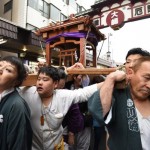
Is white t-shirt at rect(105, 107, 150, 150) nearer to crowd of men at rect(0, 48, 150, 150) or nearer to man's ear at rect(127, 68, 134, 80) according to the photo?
crowd of men at rect(0, 48, 150, 150)

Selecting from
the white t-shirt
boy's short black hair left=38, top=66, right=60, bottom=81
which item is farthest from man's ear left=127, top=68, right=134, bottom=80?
boy's short black hair left=38, top=66, right=60, bottom=81

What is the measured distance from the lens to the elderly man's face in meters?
1.68

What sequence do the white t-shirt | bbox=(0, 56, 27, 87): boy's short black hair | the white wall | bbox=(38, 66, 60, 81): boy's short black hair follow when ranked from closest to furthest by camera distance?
1. the white t-shirt
2. bbox=(0, 56, 27, 87): boy's short black hair
3. bbox=(38, 66, 60, 81): boy's short black hair
4. the white wall

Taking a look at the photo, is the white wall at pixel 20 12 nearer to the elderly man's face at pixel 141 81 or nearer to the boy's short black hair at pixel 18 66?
the boy's short black hair at pixel 18 66

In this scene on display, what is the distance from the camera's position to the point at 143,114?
1.78 meters

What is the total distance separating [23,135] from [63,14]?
70.0ft

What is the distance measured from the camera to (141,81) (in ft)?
5.53

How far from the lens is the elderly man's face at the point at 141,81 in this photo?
168 centimetres

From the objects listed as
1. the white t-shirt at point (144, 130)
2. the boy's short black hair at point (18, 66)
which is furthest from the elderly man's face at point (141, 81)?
the boy's short black hair at point (18, 66)

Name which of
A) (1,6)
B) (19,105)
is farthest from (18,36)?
(1,6)

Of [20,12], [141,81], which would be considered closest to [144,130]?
[141,81]

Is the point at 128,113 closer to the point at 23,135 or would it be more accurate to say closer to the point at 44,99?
the point at 23,135

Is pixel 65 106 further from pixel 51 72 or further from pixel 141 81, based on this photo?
pixel 141 81

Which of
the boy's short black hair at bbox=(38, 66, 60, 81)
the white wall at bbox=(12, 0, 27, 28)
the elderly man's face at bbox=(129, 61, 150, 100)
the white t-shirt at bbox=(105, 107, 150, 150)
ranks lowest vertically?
the white t-shirt at bbox=(105, 107, 150, 150)
